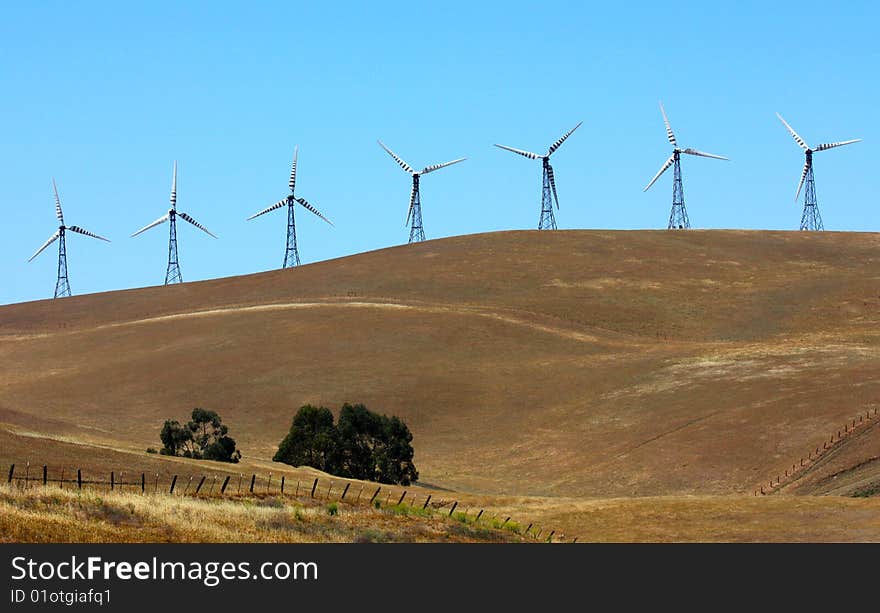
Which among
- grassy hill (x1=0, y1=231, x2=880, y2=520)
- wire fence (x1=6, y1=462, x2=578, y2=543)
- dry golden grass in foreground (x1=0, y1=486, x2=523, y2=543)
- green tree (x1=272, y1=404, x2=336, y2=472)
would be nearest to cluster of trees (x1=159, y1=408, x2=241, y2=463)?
green tree (x1=272, y1=404, x2=336, y2=472)

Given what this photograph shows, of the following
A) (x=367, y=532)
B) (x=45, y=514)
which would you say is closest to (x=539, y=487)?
(x=367, y=532)

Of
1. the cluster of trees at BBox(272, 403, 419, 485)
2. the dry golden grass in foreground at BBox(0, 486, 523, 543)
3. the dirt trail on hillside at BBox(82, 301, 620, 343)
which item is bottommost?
the dry golden grass in foreground at BBox(0, 486, 523, 543)

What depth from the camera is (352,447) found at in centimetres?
7188

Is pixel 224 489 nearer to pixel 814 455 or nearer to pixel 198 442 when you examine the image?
pixel 198 442

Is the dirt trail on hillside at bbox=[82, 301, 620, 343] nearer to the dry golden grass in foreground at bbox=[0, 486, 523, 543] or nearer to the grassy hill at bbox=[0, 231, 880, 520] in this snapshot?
the grassy hill at bbox=[0, 231, 880, 520]

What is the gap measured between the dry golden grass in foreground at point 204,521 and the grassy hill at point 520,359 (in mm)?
13924

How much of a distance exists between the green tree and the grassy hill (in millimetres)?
6385

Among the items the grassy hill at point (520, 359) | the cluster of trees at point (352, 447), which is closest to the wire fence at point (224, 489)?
the grassy hill at point (520, 359)

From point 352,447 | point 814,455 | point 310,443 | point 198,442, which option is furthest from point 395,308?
point 814,455

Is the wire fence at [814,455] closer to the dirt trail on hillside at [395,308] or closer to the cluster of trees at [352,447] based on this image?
the cluster of trees at [352,447]

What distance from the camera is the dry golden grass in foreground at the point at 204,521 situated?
29.3 meters

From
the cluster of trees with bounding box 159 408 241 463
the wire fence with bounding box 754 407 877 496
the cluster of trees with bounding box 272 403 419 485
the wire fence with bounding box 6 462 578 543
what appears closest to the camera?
the wire fence with bounding box 6 462 578 543

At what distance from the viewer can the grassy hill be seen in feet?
239

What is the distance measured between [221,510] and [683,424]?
49.3m
